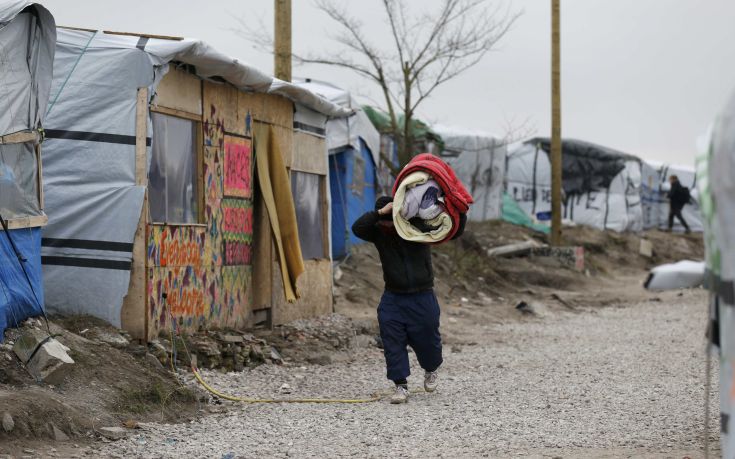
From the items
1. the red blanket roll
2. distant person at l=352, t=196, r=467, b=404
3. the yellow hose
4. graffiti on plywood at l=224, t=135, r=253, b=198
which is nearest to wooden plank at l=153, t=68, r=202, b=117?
graffiti on plywood at l=224, t=135, r=253, b=198

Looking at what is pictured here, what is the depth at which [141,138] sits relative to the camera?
30.3 feet

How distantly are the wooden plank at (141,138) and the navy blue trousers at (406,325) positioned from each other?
7.92ft

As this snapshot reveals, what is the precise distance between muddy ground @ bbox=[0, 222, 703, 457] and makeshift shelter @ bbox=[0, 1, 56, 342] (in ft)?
1.05

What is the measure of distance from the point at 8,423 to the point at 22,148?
268 cm

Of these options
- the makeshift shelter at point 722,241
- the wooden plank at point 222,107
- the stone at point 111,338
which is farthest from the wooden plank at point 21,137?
the makeshift shelter at point 722,241

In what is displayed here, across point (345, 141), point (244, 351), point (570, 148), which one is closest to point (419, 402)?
point (244, 351)

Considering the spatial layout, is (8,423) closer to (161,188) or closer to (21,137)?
(21,137)

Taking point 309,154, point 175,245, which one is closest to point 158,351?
point 175,245

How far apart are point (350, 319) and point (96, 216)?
5073 millimetres

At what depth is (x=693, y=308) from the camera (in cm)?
1780

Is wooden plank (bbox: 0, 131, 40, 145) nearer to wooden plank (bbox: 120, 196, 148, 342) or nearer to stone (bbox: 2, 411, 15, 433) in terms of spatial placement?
wooden plank (bbox: 120, 196, 148, 342)

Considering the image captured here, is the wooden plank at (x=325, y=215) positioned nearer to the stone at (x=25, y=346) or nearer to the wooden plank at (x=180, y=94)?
the wooden plank at (x=180, y=94)

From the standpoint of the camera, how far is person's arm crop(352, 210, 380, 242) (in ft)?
28.3

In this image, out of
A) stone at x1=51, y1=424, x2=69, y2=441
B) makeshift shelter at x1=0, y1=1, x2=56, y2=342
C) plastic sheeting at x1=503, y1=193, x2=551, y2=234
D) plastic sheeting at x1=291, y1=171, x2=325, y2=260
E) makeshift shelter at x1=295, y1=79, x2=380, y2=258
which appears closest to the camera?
stone at x1=51, y1=424, x2=69, y2=441
